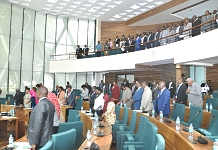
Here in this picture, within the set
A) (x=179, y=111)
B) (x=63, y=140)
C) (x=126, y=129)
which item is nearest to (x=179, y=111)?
(x=179, y=111)

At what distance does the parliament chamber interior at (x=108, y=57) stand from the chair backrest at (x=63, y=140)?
5.14ft

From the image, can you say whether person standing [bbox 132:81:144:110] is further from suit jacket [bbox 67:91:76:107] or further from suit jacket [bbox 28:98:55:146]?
suit jacket [bbox 28:98:55:146]

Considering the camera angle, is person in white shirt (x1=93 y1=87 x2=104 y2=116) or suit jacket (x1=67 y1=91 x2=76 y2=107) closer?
person in white shirt (x1=93 y1=87 x2=104 y2=116)

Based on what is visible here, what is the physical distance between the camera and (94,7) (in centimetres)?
1786

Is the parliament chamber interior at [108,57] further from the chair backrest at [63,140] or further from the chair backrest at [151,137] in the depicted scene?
the chair backrest at [63,140]

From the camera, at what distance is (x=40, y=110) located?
11.8ft

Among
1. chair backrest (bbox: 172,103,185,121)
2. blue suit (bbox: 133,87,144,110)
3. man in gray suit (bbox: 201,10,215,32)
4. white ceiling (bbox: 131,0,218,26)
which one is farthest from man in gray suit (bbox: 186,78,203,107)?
white ceiling (bbox: 131,0,218,26)

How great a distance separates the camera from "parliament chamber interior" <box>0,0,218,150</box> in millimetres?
7289

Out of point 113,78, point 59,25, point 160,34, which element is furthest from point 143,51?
point 59,25

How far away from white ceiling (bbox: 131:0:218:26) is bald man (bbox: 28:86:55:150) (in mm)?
11563

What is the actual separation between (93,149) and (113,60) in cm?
1310

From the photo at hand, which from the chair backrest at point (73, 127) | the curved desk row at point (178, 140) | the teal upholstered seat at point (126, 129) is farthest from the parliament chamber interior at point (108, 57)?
the chair backrest at point (73, 127)

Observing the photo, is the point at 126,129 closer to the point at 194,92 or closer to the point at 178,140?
the point at 178,140

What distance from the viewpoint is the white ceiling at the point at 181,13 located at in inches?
527
